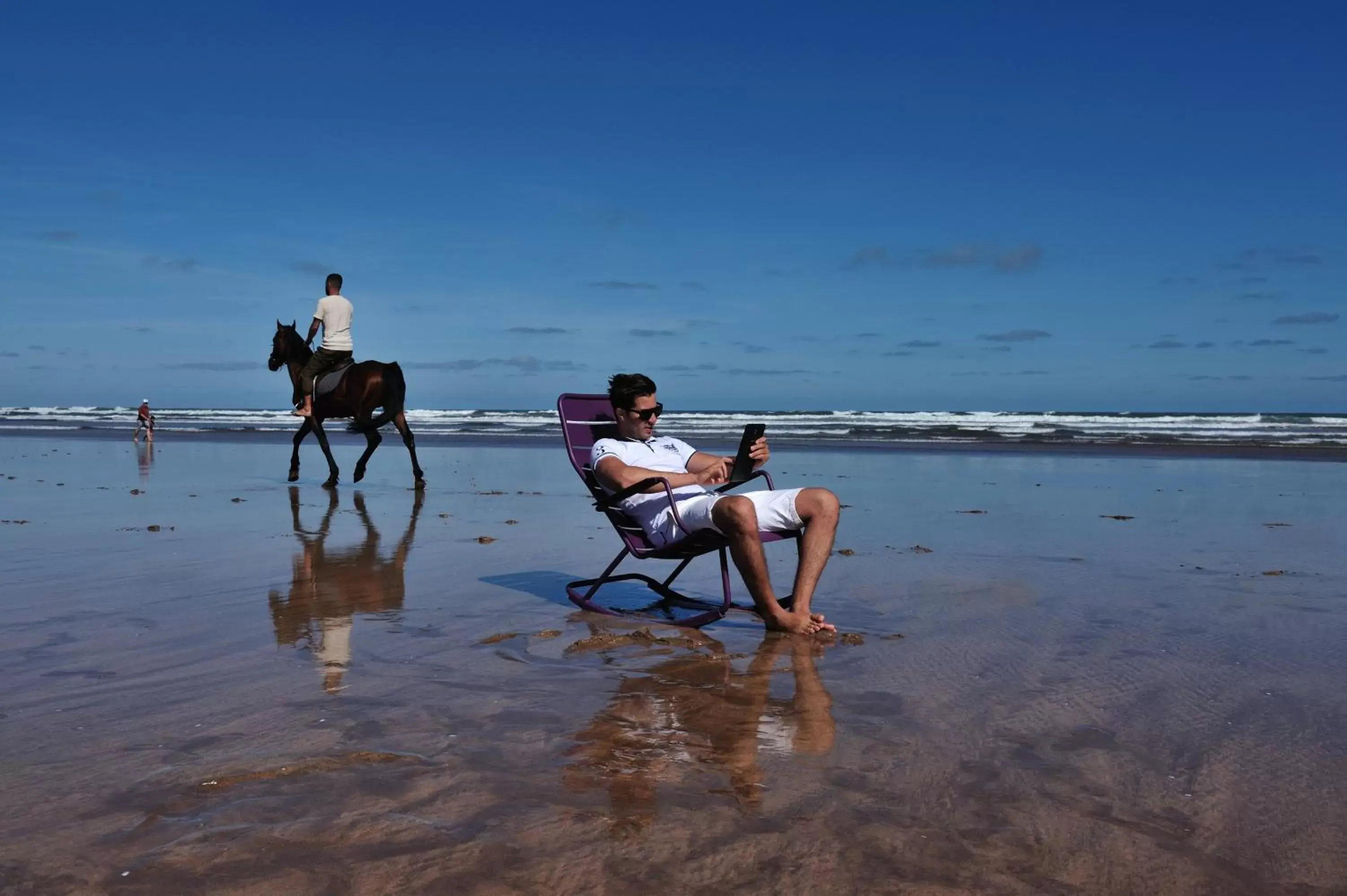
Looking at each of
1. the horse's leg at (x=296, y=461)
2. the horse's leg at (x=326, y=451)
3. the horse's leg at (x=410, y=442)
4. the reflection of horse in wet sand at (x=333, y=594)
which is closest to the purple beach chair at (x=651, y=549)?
the reflection of horse in wet sand at (x=333, y=594)

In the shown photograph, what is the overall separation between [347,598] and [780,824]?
3694 mm

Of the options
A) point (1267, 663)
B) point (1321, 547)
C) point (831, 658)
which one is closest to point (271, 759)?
point (831, 658)

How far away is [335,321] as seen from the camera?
1327 cm

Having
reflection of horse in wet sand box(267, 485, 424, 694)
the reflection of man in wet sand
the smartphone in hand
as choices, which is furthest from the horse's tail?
the smartphone in hand

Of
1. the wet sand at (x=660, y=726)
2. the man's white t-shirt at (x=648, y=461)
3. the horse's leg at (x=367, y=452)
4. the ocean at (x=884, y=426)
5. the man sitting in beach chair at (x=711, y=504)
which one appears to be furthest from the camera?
the ocean at (x=884, y=426)

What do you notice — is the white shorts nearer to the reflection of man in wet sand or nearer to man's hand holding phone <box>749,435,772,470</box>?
man's hand holding phone <box>749,435,772,470</box>

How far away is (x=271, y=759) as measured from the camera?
3.08 m

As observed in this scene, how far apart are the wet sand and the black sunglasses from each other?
1006 millimetres

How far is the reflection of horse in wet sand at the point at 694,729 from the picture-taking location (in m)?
2.95

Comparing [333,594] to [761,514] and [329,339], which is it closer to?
→ [761,514]

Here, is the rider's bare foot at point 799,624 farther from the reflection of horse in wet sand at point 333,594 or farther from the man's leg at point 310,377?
the man's leg at point 310,377

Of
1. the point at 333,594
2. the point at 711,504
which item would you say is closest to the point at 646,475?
the point at 711,504

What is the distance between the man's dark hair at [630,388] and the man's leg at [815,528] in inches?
→ 42.9

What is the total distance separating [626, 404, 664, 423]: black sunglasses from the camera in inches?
228
